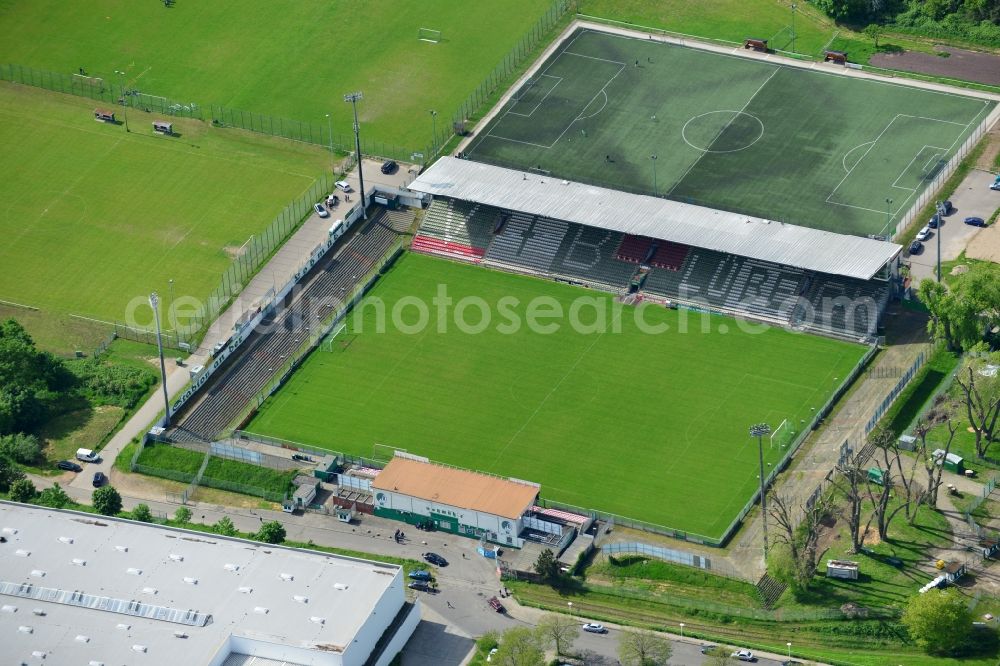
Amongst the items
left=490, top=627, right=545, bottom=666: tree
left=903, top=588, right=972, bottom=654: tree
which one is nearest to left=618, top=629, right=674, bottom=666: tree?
left=490, top=627, right=545, bottom=666: tree

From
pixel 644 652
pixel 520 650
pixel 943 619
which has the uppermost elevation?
pixel 943 619

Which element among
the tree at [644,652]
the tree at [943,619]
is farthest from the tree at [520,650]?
the tree at [943,619]

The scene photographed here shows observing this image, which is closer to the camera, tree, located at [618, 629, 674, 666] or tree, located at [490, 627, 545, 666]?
tree, located at [490, 627, 545, 666]

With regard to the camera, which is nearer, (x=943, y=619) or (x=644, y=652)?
(x=644, y=652)

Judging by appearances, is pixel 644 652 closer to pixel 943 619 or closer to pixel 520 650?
pixel 520 650

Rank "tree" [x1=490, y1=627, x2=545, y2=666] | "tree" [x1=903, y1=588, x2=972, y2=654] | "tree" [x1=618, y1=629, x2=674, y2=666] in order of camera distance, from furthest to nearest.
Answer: "tree" [x1=903, y1=588, x2=972, y2=654]
"tree" [x1=618, y1=629, x2=674, y2=666]
"tree" [x1=490, y1=627, x2=545, y2=666]

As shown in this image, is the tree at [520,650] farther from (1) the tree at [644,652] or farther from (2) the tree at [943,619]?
(2) the tree at [943,619]

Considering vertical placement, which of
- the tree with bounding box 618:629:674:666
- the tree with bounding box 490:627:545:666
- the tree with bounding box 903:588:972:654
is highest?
the tree with bounding box 903:588:972:654

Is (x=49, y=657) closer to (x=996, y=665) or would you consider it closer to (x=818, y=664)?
(x=818, y=664)

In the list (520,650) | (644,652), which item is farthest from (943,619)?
(520,650)

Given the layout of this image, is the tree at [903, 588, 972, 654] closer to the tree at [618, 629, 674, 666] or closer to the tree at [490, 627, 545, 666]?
the tree at [618, 629, 674, 666]
